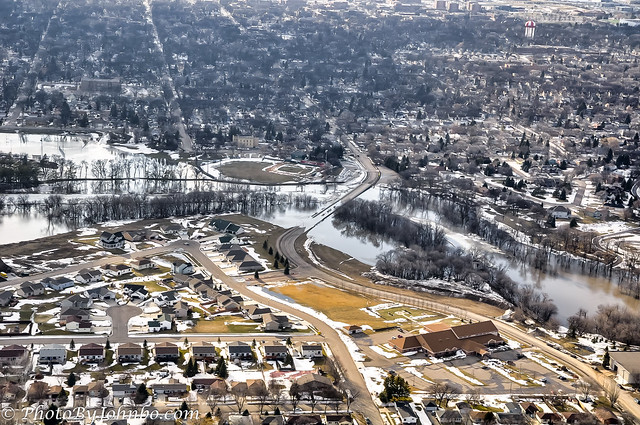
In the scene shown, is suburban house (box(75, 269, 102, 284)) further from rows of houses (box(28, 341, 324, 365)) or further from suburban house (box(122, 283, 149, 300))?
rows of houses (box(28, 341, 324, 365))

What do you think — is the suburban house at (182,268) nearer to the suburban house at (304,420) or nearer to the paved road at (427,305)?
the paved road at (427,305)

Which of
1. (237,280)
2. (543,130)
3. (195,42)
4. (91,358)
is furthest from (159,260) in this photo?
(195,42)

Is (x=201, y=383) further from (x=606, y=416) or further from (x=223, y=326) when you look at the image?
(x=606, y=416)

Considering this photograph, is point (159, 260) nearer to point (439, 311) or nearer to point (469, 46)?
point (439, 311)

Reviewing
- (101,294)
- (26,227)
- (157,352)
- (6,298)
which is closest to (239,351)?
(157,352)

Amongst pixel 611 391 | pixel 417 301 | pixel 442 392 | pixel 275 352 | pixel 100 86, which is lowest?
pixel 417 301
